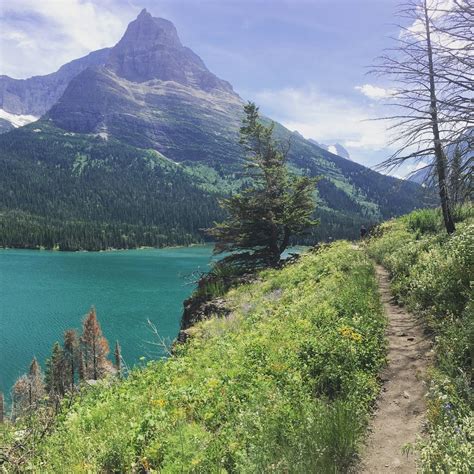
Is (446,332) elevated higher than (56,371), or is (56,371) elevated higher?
(446,332)

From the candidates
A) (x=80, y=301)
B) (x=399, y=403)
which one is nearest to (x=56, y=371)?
→ (x=80, y=301)

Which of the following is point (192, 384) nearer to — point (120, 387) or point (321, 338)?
point (120, 387)

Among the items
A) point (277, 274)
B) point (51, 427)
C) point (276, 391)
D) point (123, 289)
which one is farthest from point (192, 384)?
point (123, 289)

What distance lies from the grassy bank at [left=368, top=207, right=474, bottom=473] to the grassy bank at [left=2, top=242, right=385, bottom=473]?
1105mm

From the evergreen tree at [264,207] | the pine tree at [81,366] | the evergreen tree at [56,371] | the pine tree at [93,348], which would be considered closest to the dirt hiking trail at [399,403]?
the evergreen tree at [264,207]

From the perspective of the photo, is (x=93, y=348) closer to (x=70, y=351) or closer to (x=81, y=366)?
(x=70, y=351)

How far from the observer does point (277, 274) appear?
67.7 ft

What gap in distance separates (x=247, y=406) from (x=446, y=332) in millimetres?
4273

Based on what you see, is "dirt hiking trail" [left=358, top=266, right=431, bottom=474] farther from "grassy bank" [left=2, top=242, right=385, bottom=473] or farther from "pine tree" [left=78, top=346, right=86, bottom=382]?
"pine tree" [left=78, top=346, right=86, bottom=382]

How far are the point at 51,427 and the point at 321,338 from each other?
6021 mm

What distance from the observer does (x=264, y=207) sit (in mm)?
24453

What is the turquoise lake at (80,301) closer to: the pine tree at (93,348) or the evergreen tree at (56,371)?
the pine tree at (93,348)

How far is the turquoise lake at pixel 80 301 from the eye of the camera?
6550cm

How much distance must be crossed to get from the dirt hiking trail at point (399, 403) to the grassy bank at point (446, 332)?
13.3 inches
